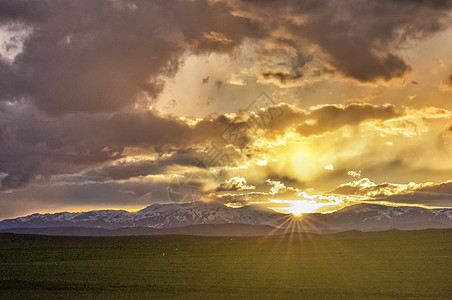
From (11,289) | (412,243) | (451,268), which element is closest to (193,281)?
(11,289)

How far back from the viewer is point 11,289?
45.9 m

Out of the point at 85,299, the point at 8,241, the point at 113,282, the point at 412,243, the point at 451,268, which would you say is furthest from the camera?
the point at 8,241

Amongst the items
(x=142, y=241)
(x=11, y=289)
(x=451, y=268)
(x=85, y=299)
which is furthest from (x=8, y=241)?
(x=451, y=268)

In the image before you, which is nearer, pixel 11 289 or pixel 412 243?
pixel 11 289

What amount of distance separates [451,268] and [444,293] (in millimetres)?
26798

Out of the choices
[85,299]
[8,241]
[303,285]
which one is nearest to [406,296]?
[303,285]

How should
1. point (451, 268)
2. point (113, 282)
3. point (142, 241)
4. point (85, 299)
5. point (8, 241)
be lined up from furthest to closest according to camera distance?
point (142, 241) < point (8, 241) < point (451, 268) < point (113, 282) < point (85, 299)

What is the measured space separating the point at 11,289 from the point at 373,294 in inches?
1477

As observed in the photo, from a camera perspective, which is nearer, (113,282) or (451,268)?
(113,282)

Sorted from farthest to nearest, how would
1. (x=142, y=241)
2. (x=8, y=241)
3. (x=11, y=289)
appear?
(x=142, y=241), (x=8, y=241), (x=11, y=289)

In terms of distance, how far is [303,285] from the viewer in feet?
152

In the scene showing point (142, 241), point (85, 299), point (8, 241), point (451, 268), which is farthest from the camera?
point (142, 241)

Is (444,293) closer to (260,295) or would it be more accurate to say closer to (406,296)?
(406,296)

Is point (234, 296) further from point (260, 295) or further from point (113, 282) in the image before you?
point (113, 282)
